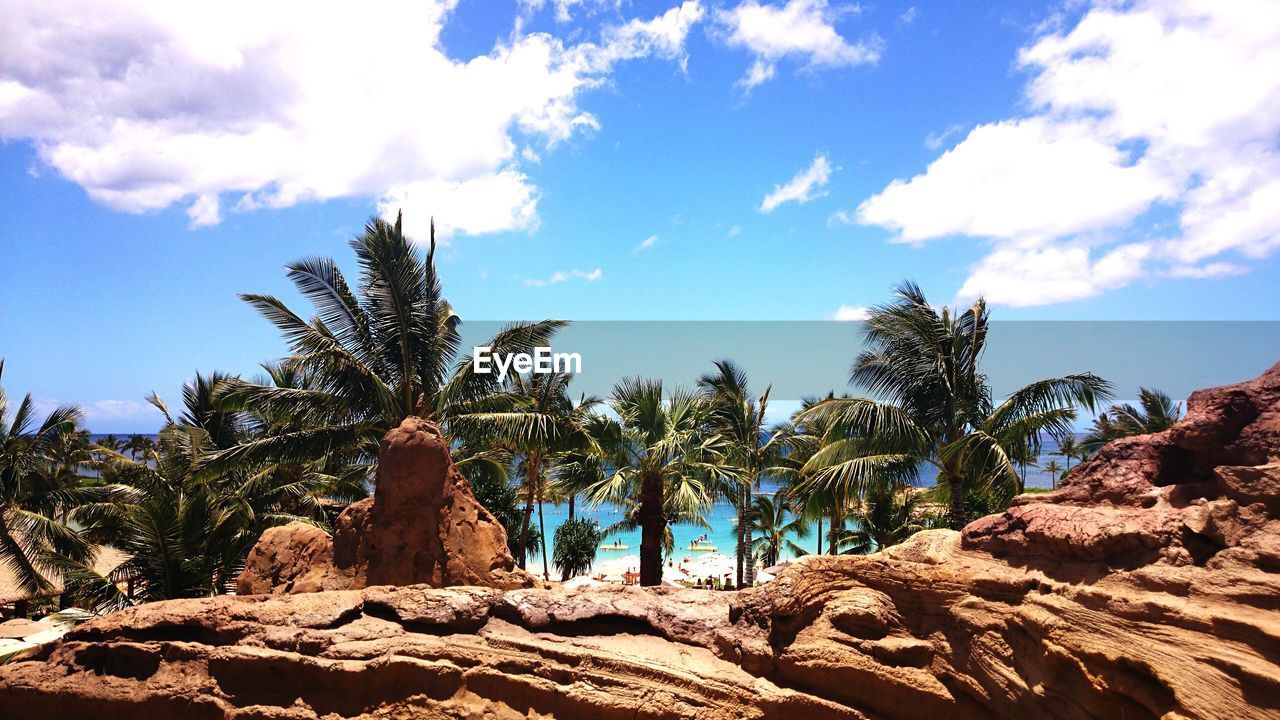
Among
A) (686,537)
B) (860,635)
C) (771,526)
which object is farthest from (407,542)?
(686,537)

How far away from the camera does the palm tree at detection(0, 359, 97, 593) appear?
15.0 meters

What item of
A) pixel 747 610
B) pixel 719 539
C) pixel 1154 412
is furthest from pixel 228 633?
pixel 719 539

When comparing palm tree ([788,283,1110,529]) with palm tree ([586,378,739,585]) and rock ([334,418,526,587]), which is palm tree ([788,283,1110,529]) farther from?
rock ([334,418,526,587])

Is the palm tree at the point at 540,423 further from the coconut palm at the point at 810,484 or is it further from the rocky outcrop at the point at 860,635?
the rocky outcrop at the point at 860,635

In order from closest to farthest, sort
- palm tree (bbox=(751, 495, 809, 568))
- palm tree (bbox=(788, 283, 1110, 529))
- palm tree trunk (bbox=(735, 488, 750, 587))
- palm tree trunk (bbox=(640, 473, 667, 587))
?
palm tree (bbox=(788, 283, 1110, 529)) → palm tree trunk (bbox=(640, 473, 667, 587)) → palm tree trunk (bbox=(735, 488, 750, 587)) → palm tree (bbox=(751, 495, 809, 568))

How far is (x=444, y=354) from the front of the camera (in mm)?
13523

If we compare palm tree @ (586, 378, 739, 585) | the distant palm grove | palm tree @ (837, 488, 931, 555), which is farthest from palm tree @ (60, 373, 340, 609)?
palm tree @ (837, 488, 931, 555)

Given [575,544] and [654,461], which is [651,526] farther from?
[575,544]

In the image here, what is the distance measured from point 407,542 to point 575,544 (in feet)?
46.2

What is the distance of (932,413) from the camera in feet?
41.0

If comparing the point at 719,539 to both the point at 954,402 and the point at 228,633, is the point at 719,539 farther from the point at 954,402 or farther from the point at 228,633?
the point at 228,633

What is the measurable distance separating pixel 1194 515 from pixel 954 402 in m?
8.14

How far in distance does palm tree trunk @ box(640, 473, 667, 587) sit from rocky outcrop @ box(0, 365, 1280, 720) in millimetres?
7895

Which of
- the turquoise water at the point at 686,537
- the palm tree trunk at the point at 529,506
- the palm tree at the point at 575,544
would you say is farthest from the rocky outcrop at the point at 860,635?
the turquoise water at the point at 686,537
